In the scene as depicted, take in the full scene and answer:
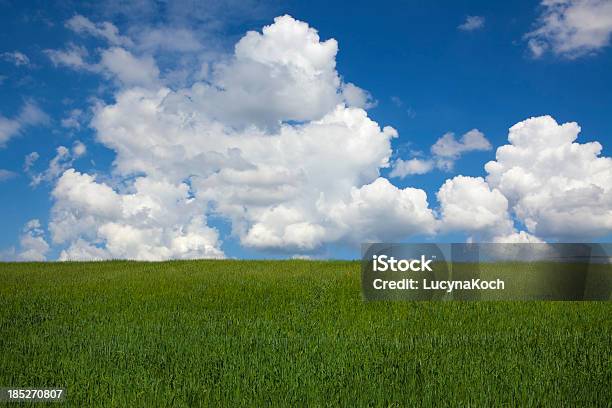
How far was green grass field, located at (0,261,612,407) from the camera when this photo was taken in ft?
24.2

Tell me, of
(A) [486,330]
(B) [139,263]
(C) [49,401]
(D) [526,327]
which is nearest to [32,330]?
(C) [49,401]

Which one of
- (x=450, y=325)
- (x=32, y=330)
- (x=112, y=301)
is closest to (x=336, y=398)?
(x=450, y=325)

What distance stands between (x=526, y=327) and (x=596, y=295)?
292 inches

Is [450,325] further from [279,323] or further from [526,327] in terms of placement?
[279,323]

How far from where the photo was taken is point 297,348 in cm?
963

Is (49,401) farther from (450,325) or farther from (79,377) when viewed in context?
(450,325)

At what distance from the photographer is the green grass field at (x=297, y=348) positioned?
24.2 ft

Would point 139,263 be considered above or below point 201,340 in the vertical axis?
above

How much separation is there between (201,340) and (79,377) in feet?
8.89

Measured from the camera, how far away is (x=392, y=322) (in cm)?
1248

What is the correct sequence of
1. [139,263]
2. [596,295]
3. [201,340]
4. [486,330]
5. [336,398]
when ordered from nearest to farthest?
[336,398]
[201,340]
[486,330]
[596,295]
[139,263]

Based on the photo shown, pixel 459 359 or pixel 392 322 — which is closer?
pixel 459 359

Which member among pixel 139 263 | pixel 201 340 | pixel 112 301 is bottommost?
pixel 201 340

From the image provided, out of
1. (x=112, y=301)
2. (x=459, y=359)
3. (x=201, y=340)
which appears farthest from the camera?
(x=112, y=301)
